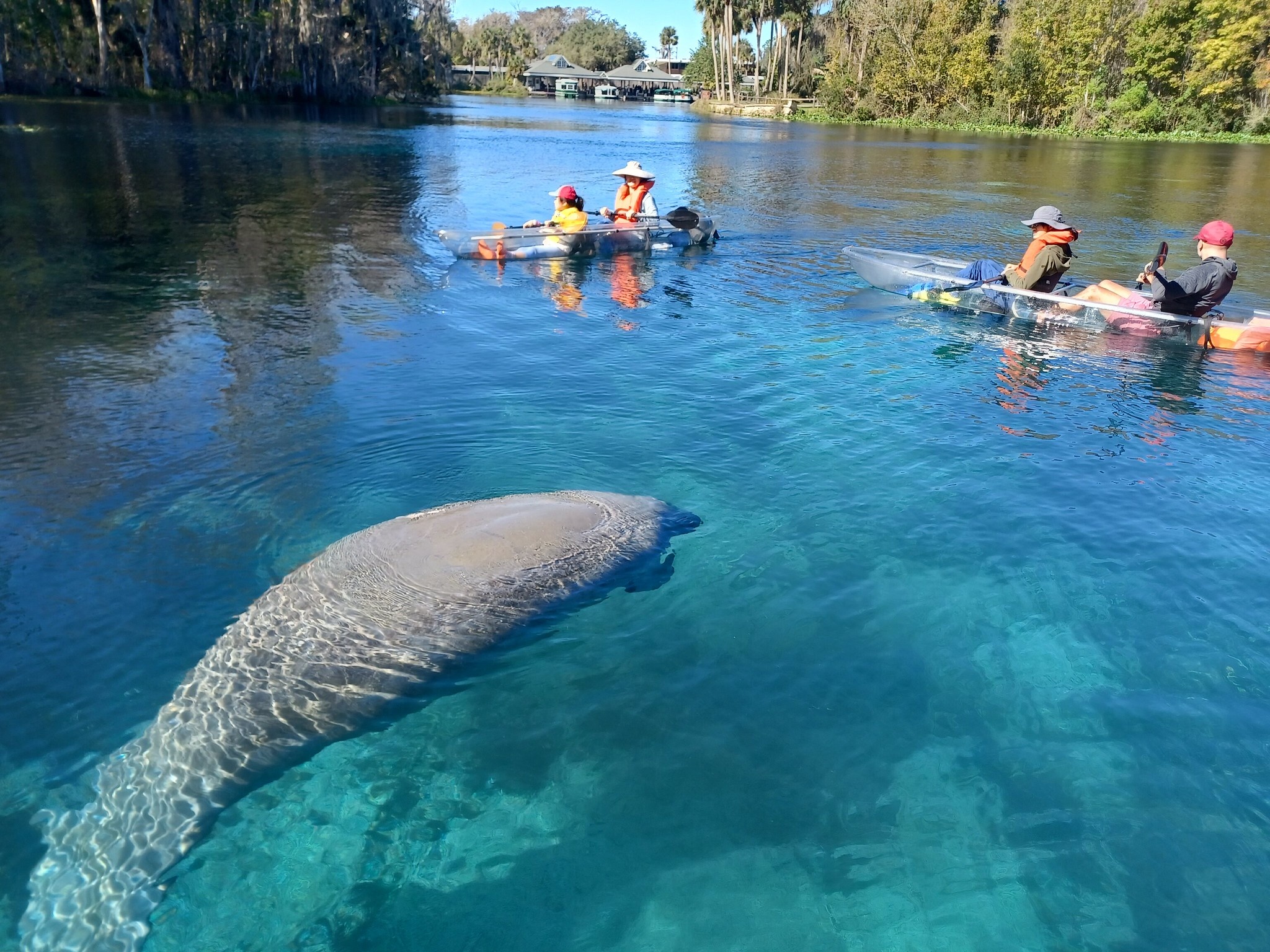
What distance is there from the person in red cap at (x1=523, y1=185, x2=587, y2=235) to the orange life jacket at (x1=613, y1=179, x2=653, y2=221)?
4.80 feet

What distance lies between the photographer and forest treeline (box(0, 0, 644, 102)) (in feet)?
177

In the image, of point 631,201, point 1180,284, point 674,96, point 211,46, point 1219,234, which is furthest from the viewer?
point 674,96

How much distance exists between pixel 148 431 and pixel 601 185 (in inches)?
970

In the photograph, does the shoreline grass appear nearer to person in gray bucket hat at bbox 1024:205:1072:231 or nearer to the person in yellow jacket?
the person in yellow jacket

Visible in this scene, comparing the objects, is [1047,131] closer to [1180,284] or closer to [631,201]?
[631,201]

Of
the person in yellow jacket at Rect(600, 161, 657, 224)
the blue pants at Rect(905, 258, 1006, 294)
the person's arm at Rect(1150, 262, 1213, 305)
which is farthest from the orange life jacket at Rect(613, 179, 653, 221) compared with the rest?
the person's arm at Rect(1150, 262, 1213, 305)

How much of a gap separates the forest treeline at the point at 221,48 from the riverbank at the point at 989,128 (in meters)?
37.3

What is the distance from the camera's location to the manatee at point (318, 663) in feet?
13.7

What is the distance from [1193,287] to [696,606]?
1128 cm

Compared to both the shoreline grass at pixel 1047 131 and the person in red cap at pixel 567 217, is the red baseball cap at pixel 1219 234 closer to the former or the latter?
the person in red cap at pixel 567 217

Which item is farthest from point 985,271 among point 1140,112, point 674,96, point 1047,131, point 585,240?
A: point 674,96

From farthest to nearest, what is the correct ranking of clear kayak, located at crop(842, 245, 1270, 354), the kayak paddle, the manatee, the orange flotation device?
the orange flotation device → clear kayak, located at crop(842, 245, 1270, 354) → the kayak paddle → the manatee

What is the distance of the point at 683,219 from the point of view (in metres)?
20.2

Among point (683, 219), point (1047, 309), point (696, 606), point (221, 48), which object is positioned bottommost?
point (696, 606)
